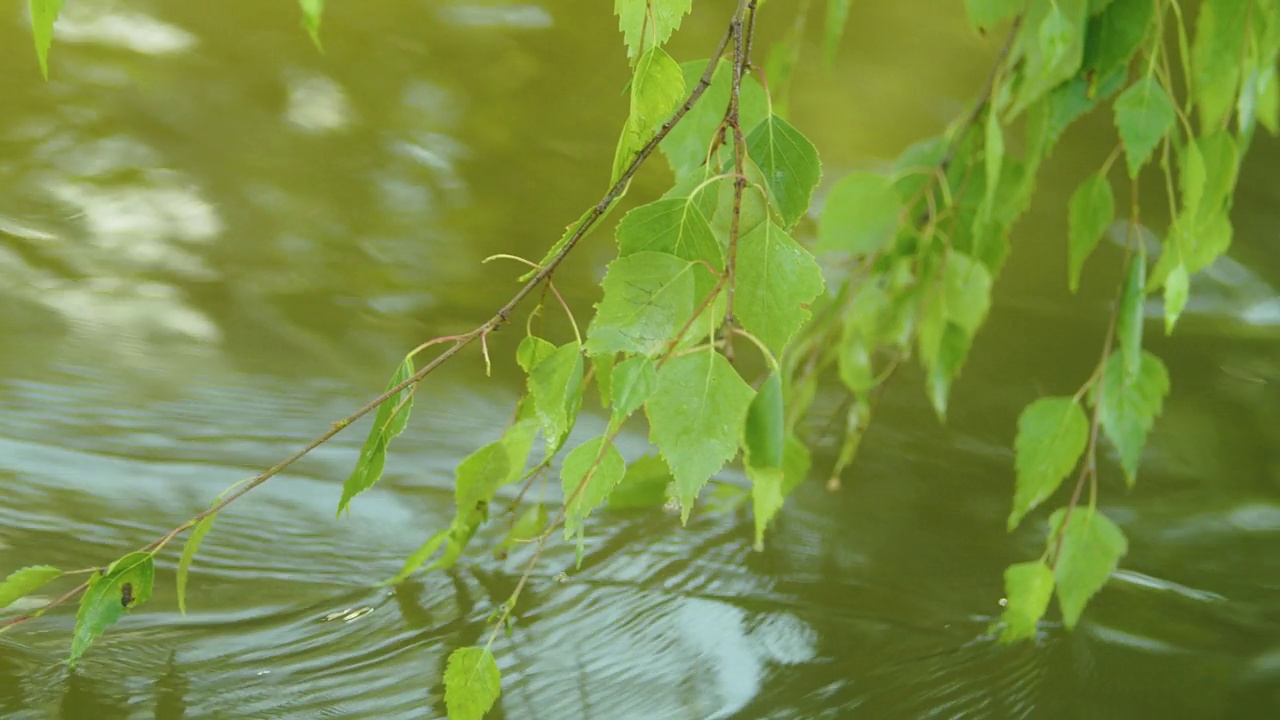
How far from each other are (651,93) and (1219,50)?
34 centimetres

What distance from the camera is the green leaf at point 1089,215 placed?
599mm

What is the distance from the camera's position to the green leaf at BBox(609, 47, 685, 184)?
1.10 feet

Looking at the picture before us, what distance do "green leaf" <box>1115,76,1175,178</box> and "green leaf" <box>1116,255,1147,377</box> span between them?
0.06 meters

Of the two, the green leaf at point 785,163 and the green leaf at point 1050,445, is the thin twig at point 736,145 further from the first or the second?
the green leaf at point 1050,445

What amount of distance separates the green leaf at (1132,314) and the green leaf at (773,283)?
283 millimetres

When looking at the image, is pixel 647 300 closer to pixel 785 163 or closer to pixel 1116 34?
pixel 785 163

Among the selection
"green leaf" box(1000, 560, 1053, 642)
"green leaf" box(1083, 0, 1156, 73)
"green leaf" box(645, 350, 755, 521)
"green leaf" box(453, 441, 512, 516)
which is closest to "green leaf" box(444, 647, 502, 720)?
"green leaf" box(453, 441, 512, 516)

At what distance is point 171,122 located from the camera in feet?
4.00

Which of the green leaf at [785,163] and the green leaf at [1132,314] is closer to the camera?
the green leaf at [785,163]

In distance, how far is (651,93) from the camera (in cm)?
34

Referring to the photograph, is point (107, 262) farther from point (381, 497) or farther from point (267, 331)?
point (381, 497)

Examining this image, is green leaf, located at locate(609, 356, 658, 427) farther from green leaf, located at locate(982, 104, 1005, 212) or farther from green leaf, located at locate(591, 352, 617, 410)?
green leaf, located at locate(982, 104, 1005, 212)

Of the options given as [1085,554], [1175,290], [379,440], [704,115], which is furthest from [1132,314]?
[379,440]

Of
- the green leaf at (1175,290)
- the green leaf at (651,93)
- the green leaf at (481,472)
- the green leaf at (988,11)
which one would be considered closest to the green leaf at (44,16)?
the green leaf at (651,93)
